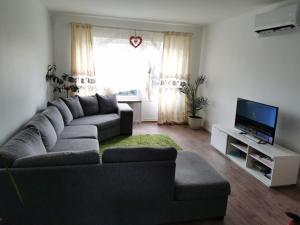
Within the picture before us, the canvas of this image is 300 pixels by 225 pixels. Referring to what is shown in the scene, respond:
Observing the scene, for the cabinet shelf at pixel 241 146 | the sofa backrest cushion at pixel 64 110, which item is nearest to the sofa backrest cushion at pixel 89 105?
the sofa backrest cushion at pixel 64 110

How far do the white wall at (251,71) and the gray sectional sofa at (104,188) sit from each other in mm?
1671

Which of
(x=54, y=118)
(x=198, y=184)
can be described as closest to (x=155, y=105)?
(x=54, y=118)

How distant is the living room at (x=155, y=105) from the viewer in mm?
1932

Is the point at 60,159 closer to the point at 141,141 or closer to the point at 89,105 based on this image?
the point at 141,141

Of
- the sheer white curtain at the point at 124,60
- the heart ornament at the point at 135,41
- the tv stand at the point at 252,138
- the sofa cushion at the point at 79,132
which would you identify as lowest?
the sofa cushion at the point at 79,132

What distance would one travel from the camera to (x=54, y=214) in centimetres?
191

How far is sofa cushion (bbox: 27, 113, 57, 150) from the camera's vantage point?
2.78 meters

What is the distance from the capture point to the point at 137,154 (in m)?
1.98

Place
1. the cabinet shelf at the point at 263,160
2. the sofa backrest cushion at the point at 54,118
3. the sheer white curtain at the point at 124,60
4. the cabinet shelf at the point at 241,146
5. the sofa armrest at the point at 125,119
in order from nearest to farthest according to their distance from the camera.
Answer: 1. the cabinet shelf at the point at 263,160
2. the sofa backrest cushion at the point at 54,118
3. the cabinet shelf at the point at 241,146
4. the sofa armrest at the point at 125,119
5. the sheer white curtain at the point at 124,60

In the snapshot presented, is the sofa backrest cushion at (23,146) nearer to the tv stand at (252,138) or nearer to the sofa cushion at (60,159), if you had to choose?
the sofa cushion at (60,159)

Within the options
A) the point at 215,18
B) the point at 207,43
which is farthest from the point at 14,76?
the point at 207,43

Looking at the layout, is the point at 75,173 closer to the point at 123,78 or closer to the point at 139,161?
the point at 139,161

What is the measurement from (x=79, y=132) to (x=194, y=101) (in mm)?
3058

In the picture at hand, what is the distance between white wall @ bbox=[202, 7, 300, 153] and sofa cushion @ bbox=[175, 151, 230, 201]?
160 cm
